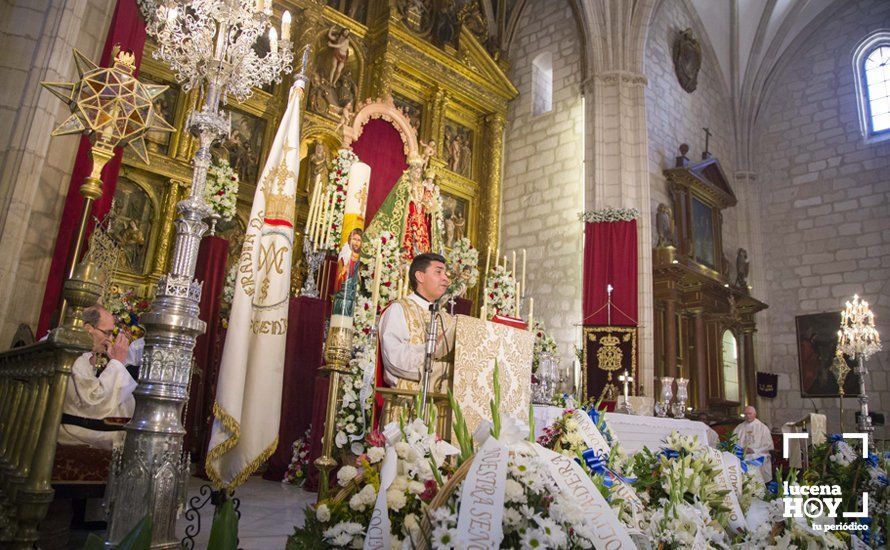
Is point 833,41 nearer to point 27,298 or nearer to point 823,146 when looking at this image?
point 823,146

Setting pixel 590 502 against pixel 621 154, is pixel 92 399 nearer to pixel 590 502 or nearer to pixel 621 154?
pixel 590 502

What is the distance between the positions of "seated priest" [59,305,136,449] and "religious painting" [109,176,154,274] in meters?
4.01

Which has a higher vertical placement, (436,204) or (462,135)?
(462,135)

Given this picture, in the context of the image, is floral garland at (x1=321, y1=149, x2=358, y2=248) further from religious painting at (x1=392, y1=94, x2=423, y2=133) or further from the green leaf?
the green leaf

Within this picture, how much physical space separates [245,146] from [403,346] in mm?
6544

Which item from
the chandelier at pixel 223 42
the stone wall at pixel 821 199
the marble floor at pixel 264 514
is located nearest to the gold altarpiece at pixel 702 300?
the stone wall at pixel 821 199

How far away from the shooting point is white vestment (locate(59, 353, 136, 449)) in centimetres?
338

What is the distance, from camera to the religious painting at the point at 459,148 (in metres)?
11.5

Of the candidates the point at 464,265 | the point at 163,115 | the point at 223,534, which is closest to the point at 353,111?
the point at 163,115

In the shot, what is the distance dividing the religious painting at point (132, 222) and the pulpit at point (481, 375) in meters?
5.90

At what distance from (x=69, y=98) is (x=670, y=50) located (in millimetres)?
12019

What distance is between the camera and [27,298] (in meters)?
4.12

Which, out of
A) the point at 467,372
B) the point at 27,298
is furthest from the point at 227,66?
the point at 467,372

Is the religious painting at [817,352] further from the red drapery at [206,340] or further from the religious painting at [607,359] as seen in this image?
the red drapery at [206,340]
